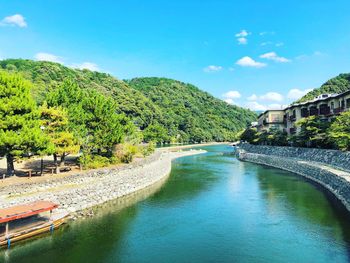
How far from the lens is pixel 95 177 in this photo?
26047mm

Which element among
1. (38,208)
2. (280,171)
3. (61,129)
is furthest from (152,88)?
(38,208)

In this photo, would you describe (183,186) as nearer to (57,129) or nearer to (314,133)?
(57,129)

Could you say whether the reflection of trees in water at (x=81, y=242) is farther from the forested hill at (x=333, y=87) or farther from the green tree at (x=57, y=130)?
the forested hill at (x=333, y=87)

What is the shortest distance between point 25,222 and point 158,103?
407 ft

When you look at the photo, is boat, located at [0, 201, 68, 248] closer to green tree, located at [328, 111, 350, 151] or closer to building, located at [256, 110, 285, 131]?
green tree, located at [328, 111, 350, 151]

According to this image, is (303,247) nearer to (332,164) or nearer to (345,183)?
(345,183)

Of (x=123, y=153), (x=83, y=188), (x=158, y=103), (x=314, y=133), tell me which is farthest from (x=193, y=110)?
(x=83, y=188)

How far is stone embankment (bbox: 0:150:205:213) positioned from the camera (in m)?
19.4

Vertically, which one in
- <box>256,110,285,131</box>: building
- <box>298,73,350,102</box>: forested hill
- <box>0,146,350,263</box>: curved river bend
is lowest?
<box>0,146,350,263</box>: curved river bend

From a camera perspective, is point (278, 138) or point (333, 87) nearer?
point (278, 138)

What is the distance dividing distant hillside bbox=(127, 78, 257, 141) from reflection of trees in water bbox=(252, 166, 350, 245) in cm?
8428

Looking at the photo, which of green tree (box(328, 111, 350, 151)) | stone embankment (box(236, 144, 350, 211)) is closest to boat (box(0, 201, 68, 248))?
stone embankment (box(236, 144, 350, 211))

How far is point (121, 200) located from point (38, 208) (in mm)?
9630

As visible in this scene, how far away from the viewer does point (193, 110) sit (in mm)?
145625
